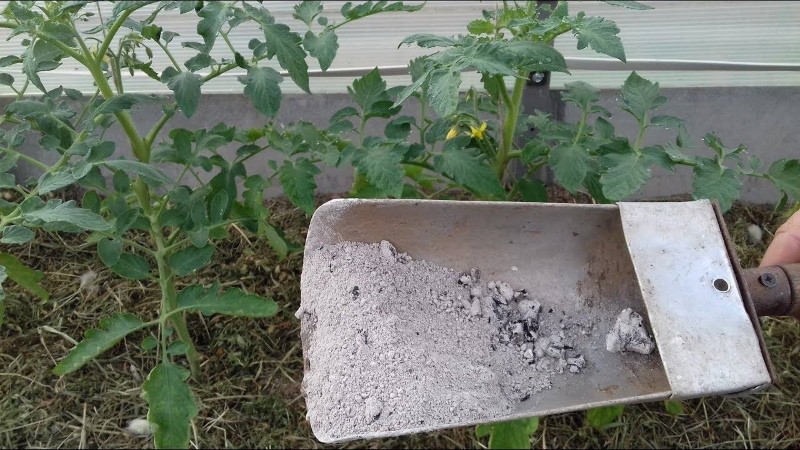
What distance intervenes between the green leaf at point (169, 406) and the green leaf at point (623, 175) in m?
0.77

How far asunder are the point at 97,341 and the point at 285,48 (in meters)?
0.57

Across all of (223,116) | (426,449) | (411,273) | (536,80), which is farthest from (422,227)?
(223,116)

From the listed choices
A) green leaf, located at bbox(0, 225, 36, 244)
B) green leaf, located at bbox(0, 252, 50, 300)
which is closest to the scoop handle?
green leaf, located at bbox(0, 225, 36, 244)

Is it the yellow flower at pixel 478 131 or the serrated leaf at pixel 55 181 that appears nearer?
the serrated leaf at pixel 55 181

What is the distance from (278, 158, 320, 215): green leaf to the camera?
1348mm

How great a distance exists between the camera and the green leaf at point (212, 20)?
42.5 inches

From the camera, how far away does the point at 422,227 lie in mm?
1268

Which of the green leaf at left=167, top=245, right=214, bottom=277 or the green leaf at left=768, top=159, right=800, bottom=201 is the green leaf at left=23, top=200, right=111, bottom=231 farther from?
the green leaf at left=768, top=159, right=800, bottom=201

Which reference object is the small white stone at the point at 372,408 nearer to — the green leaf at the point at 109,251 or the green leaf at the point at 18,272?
the green leaf at the point at 109,251

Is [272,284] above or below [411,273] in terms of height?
below

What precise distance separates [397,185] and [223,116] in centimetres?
89

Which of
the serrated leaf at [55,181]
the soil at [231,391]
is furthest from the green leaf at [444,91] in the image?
the soil at [231,391]

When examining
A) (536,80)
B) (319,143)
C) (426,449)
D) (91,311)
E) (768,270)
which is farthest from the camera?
(536,80)

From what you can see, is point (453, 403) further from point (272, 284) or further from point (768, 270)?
point (272, 284)
